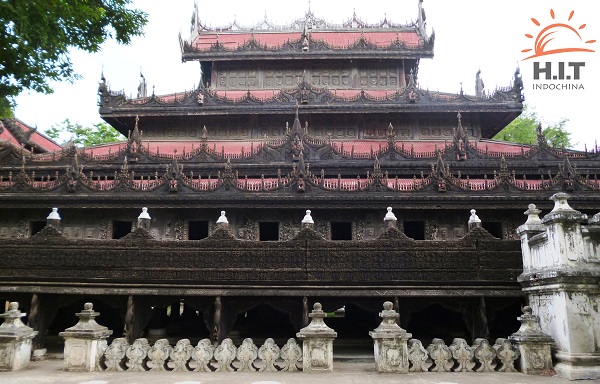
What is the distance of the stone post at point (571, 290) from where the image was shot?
26.7 ft

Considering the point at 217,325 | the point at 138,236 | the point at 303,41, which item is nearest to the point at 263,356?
the point at 217,325

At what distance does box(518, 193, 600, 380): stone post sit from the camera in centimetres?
812

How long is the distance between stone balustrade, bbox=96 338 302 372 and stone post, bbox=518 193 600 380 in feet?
16.3

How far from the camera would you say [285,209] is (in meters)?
14.9

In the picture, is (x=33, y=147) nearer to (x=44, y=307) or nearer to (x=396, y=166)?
(x=44, y=307)

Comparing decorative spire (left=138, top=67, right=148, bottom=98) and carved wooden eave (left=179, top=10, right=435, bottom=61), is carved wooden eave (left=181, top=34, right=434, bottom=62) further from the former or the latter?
decorative spire (left=138, top=67, right=148, bottom=98)

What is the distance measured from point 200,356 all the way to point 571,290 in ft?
23.7

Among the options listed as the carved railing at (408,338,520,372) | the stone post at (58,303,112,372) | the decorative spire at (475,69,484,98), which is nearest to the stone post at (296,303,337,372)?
the carved railing at (408,338,520,372)

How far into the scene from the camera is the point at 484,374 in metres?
8.56

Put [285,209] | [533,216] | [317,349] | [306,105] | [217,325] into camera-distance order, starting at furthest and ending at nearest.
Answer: [306,105]
[285,209]
[217,325]
[533,216]
[317,349]

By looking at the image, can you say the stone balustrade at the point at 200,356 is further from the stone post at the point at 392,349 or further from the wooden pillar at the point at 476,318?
the wooden pillar at the point at 476,318

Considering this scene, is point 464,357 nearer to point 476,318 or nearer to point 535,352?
point 535,352

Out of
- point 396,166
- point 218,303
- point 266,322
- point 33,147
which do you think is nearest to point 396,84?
point 396,166

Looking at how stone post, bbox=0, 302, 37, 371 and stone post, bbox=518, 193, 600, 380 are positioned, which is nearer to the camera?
stone post, bbox=518, 193, 600, 380
